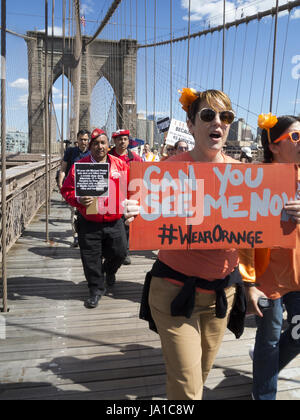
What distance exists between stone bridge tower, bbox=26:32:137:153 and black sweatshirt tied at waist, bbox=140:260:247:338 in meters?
31.4

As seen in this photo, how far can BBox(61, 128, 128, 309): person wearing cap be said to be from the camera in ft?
9.41

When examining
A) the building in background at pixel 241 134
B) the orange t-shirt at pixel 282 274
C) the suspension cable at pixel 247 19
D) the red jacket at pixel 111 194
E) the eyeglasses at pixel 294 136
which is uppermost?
the suspension cable at pixel 247 19

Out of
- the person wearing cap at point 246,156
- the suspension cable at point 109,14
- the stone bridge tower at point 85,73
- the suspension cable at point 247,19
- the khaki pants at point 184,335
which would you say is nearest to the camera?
the khaki pants at point 184,335

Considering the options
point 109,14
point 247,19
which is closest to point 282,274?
point 247,19

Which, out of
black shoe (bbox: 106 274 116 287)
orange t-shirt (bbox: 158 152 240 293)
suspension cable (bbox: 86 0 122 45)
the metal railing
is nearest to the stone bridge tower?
suspension cable (bbox: 86 0 122 45)

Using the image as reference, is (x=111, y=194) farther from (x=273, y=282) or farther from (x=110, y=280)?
(x=273, y=282)

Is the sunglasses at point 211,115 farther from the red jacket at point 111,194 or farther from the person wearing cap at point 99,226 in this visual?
the person wearing cap at point 99,226

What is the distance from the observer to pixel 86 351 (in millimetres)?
2348

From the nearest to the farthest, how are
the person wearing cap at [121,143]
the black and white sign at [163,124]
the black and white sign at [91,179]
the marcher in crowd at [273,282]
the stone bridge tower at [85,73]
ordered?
the marcher in crowd at [273,282], the black and white sign at [91,179], the person wearing cap at [121,143], the black and white sign at [163,124], the stone bridge tower at [85,73]

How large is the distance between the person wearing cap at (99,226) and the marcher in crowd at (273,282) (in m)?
1.33

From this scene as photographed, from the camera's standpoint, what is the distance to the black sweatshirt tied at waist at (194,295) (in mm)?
1342

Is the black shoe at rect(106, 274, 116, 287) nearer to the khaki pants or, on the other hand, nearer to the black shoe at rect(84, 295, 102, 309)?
the black shoe at rect(84, 295, 102, 309)

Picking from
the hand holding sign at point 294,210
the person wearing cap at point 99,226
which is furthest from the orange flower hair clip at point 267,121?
the person wearing cap at point 99,226
